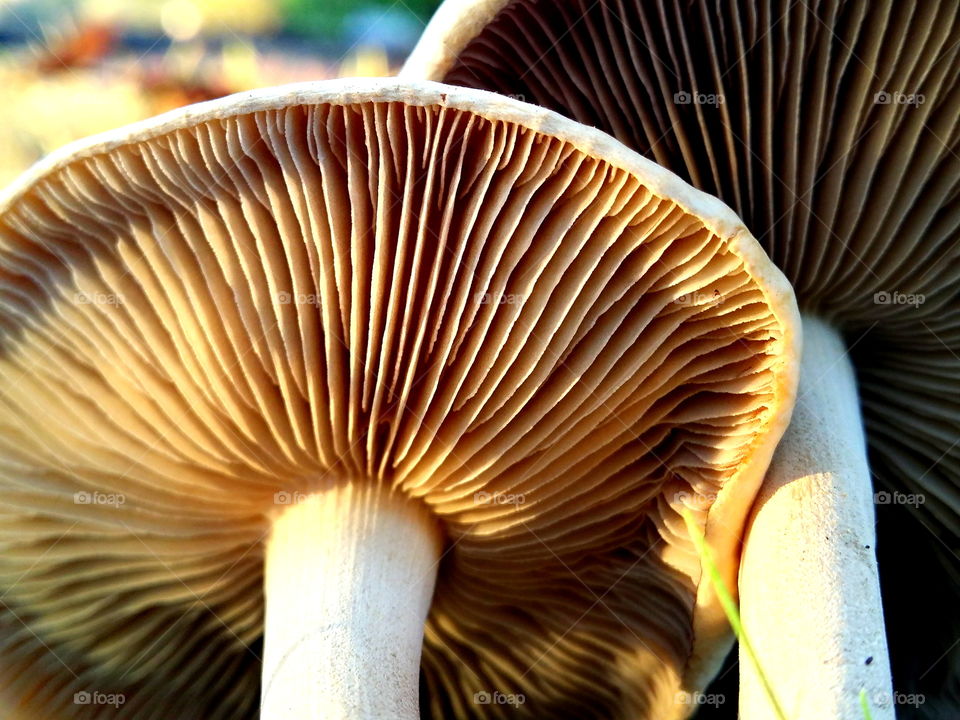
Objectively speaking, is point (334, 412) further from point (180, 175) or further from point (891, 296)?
point (891, 296)

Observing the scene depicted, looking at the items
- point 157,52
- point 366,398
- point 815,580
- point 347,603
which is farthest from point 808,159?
point 157,52

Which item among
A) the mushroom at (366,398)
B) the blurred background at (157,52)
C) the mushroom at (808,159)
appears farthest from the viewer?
the blurred background at (157,52)

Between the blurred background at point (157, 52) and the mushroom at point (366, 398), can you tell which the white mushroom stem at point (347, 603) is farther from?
the blurred background at point (157, 52)

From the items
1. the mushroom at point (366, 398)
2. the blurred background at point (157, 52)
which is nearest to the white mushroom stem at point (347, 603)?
the mushroom at point (366, 398)

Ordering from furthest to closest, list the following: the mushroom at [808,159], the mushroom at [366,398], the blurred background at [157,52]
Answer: the blurred background at [157,52], the mushroom at [808,159], the mushroom at [366,398]

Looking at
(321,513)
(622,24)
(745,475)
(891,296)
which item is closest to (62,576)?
(321,513)

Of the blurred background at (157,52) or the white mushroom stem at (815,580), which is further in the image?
the blurred background at (157,52)

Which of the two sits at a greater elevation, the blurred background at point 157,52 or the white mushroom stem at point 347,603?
the blurred background at point 157,52
